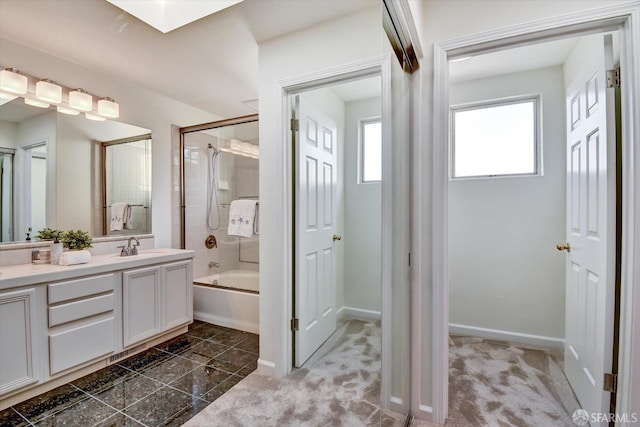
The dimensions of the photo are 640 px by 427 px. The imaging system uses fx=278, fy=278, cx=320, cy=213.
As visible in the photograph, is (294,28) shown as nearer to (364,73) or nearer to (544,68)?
(364,73)

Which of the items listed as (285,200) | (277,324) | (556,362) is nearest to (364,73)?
(285,200)

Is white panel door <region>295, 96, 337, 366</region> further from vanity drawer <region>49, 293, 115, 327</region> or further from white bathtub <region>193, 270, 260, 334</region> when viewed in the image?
vanity drawer <region>49, 293, 115, 327</region>

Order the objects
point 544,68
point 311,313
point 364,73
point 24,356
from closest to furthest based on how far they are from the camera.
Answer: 1. point 24,356
2. point 364,73
3. point 311,313
4. point 544,68

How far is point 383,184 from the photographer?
136cm

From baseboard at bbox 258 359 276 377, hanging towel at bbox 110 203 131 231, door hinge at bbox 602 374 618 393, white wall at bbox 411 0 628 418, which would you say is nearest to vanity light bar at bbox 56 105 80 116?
hanging towel at bbox 110 203 131 231

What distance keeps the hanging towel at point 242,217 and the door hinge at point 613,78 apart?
96.2 inches

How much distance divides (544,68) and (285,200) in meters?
2.48

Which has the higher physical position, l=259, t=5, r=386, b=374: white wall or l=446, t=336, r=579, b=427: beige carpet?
l=259, t=5, r=386, b=374: white wall

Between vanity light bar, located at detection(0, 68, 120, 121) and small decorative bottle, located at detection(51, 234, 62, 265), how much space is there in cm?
56

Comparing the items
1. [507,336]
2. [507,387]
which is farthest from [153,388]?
[507,336]

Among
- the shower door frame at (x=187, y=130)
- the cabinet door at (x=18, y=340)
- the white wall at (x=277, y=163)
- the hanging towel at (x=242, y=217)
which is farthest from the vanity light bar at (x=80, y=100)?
the hanging towel at (x=242, y=217)

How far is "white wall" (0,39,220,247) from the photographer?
103cm

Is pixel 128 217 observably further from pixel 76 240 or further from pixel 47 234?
pixel 47 234

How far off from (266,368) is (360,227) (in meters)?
1.20
